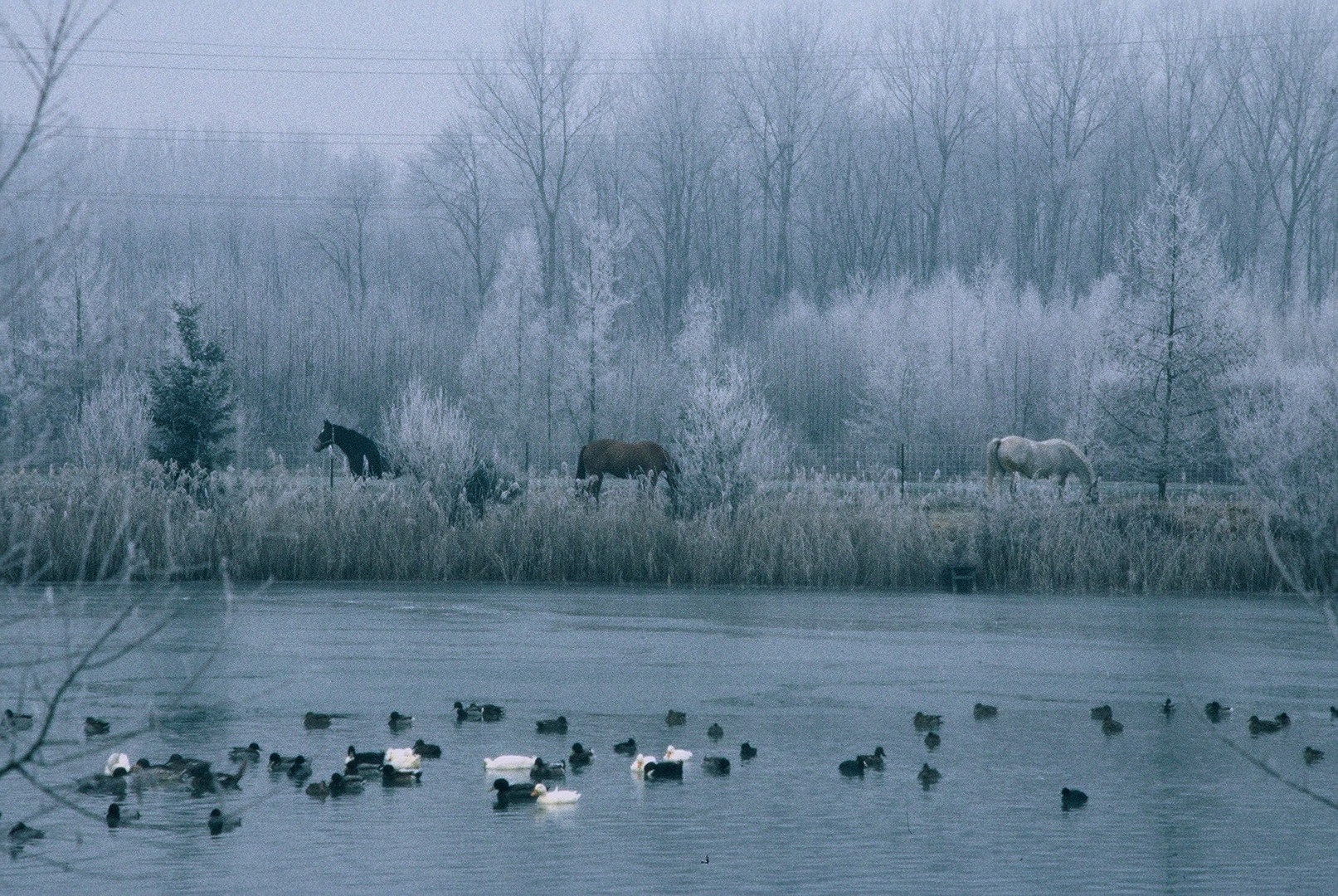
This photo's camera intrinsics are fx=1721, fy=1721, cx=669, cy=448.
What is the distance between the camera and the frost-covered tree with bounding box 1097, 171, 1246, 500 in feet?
105

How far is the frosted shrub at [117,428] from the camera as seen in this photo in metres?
31.0

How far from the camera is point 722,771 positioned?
35.4 ft

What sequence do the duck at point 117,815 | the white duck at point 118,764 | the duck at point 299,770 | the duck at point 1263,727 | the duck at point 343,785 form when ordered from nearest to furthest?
the duck at point 117,815, the white duck at point 118,764, the duck at point 343,785, the duck at point 299,770, the duck at point 1263,727

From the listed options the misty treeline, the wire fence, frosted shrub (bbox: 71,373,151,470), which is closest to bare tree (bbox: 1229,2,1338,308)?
the misty treeline

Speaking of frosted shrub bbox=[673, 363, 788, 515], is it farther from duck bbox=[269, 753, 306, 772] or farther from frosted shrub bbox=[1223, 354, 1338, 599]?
duck bbox=[269, 753, 306, 772]

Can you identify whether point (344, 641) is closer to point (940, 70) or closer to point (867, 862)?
point (867, 862)

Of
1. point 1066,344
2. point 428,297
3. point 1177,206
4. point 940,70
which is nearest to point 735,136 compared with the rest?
point 940,70

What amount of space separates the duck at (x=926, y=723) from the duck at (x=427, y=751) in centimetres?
352

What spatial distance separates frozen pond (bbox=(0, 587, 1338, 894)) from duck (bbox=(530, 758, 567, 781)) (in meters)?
0.13

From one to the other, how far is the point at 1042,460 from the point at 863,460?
10091 millimetres

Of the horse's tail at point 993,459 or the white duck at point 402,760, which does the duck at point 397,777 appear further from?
the horse's tail at point 993,459

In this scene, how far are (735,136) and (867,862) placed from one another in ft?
196

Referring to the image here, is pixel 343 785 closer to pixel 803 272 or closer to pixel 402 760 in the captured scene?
pixel 402 760

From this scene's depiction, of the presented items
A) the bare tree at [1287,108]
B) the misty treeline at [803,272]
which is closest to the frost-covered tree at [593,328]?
the misty treeline at [803,272]
